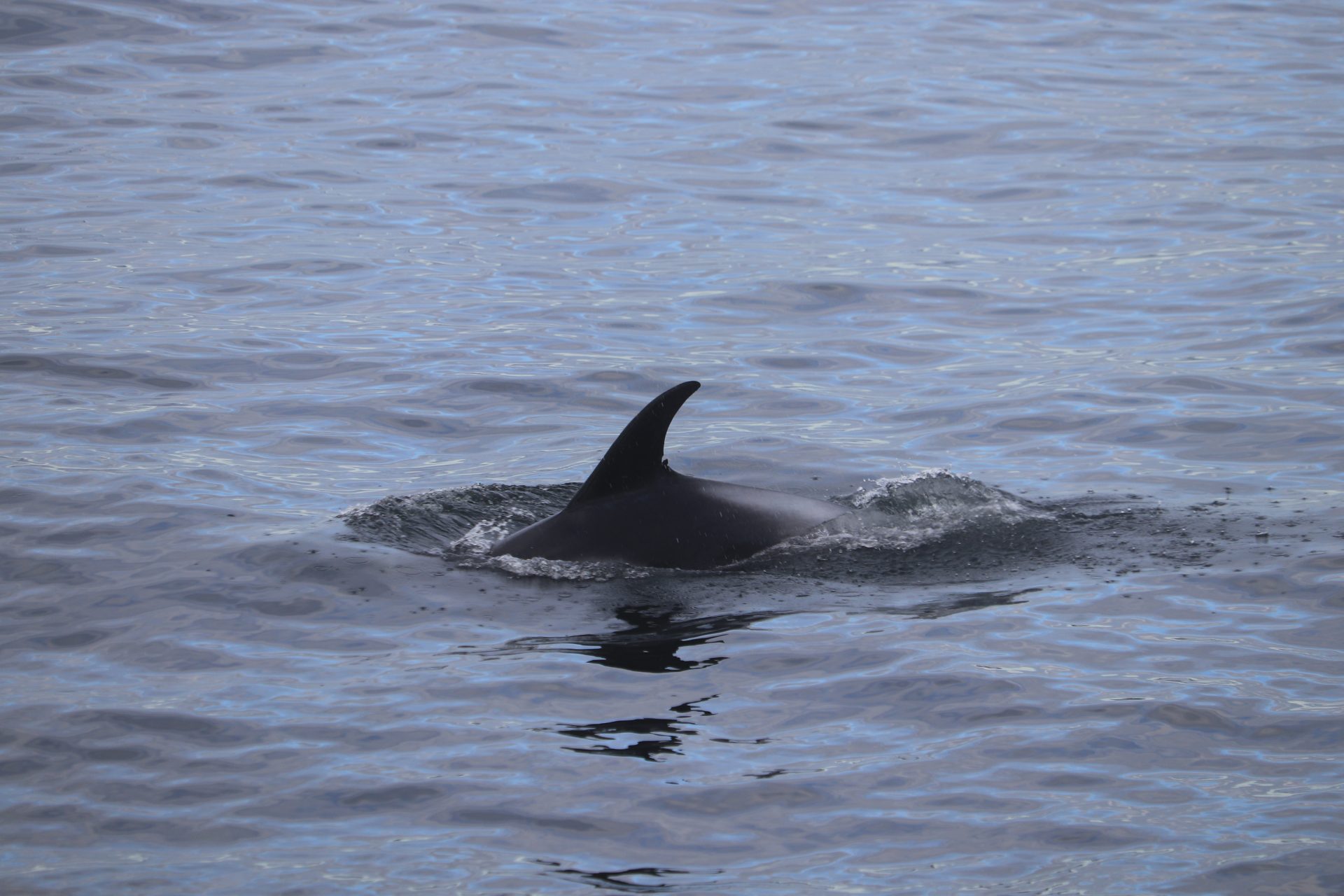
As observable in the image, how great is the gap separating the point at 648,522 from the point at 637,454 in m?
0.43

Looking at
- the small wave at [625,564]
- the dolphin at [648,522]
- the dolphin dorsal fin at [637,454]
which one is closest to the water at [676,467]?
the small wave at [625,564]

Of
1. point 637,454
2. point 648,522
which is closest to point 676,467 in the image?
point 648,522

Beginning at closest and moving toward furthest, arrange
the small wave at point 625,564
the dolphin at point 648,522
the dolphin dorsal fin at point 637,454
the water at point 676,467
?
the water at point 676,467, the dolphin dorsal fin at point 637,454, the dolphin at point 648,522, the small wave at point 625,564

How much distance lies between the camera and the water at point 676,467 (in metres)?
6.98

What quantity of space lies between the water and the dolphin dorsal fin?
0.55 metres

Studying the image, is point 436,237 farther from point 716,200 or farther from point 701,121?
point 701,121

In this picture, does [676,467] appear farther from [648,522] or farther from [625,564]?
[625,564]

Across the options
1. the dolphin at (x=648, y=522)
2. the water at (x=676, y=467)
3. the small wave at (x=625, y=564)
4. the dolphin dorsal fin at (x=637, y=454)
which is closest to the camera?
the water at (x=676, y=467)

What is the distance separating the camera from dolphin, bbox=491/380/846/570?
32.4 feet

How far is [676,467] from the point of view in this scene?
12.8m

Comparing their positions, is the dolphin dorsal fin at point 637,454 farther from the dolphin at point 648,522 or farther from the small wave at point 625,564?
the small wave at point 625,564

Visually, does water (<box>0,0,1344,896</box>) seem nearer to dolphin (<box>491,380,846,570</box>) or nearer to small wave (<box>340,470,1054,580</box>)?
small wave (<box>340,470,1054,580</box>)

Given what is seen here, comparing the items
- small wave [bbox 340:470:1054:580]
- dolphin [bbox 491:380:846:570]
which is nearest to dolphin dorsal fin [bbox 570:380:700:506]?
dolphin [bbox 491:380:846:570]

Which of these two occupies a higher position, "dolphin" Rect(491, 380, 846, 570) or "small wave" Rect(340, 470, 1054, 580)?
"dolphin" Rect(491, 380, 846, 570)
